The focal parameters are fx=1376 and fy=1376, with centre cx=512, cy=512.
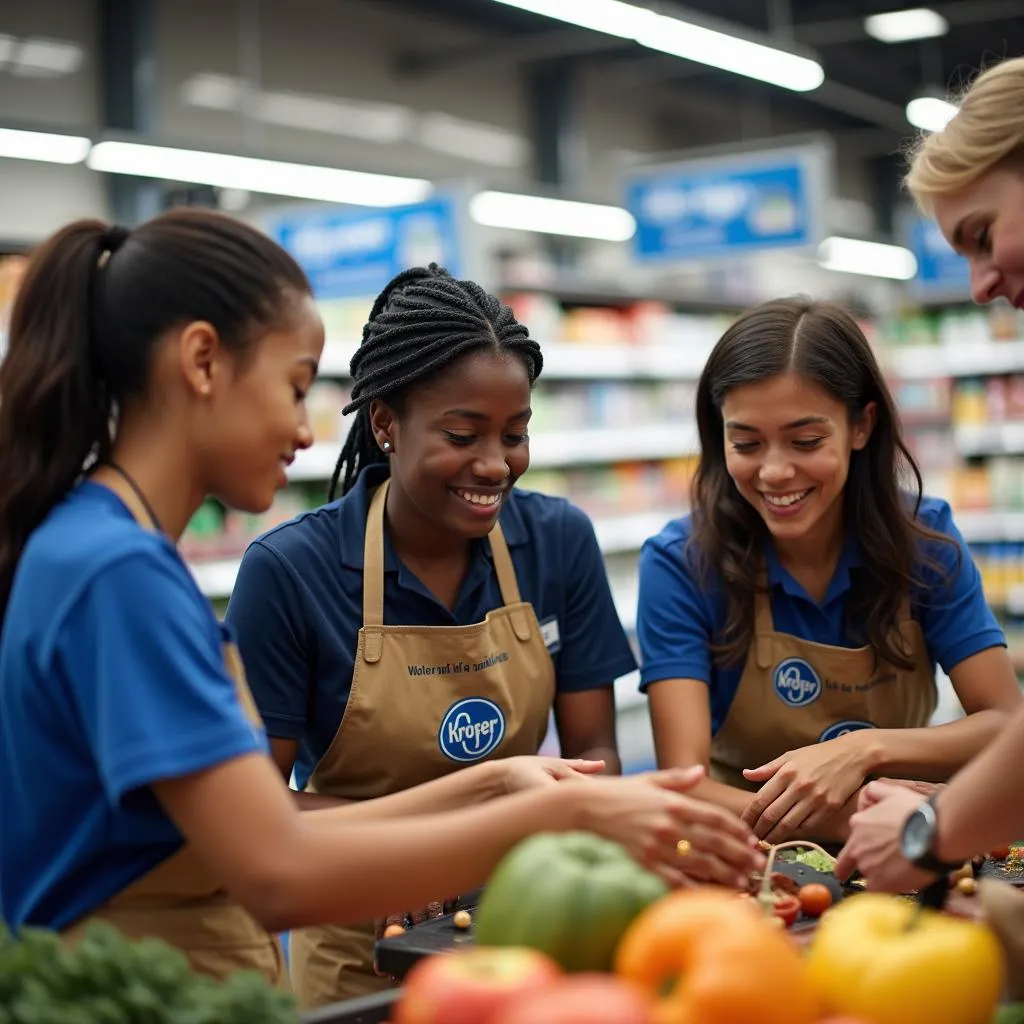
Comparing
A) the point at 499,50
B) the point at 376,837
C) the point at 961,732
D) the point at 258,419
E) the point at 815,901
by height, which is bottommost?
the point at 815,901

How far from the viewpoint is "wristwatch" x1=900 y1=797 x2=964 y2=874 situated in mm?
1698

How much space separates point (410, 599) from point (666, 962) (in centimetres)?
143

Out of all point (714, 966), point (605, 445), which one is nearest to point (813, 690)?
point (714, 966)

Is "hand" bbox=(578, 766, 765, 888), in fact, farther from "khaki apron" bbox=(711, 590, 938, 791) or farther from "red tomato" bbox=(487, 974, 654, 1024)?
"khaki apron" bbox=(711, 590, 938, 791)

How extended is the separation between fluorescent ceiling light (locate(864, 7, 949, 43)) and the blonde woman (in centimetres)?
1189

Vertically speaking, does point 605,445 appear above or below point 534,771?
above

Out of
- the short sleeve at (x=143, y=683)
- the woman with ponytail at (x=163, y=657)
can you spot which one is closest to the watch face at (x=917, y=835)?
the woman with ponytail at (x=163, y=657)

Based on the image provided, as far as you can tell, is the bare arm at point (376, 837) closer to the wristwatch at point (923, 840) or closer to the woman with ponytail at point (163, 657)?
the woman with ponytail at point (163, 657)

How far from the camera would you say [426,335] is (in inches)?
97.7

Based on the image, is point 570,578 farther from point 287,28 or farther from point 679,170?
point 287,28

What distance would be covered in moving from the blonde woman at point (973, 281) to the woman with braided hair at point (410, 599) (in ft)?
2.56

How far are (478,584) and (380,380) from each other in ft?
1.42

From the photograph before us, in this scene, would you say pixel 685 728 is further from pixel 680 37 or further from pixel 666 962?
pixel 680 37

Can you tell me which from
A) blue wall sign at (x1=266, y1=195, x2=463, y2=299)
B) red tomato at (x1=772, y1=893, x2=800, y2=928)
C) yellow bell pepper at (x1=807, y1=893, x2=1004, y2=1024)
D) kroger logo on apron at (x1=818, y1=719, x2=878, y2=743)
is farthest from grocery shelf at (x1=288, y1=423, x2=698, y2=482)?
yellow bell pepper at (x1=807, y1=893, x2=1004, y2=1024)
